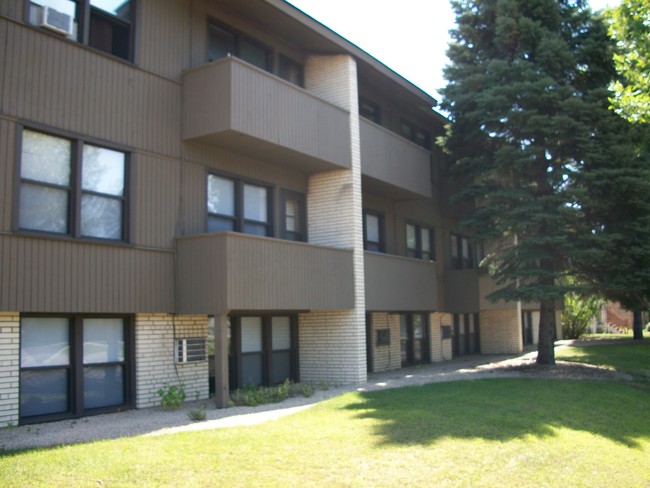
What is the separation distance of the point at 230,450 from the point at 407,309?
11.7m

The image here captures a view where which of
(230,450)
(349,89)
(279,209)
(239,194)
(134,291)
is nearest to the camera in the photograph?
(230,450)

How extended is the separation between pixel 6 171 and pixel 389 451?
7.09m

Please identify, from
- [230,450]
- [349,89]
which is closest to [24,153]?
[230,450]

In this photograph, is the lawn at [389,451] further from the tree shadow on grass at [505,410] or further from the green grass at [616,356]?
the green grass at [616,356]

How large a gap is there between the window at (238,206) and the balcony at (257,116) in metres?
0.74

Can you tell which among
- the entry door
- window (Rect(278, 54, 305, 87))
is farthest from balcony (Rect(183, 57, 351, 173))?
the entry door

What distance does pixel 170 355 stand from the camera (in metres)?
12.8

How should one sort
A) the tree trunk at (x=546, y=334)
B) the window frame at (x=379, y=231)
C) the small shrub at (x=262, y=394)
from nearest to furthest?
the small shrub at (x=262, y=394) → the tree trunk at (x=546, y=334) → the window frame at (x=379, y=231)

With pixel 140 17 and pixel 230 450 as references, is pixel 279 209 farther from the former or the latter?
pixel 230 450

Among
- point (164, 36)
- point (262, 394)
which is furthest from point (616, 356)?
point (164, 36)

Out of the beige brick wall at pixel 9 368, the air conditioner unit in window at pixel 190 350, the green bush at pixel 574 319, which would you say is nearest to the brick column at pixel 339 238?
the air conditioner unit in window at pixel 190 350

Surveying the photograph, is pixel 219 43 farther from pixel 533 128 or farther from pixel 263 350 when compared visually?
pixel 533 128

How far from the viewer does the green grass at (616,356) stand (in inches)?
745

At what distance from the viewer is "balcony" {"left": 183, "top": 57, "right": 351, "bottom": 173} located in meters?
13.0
